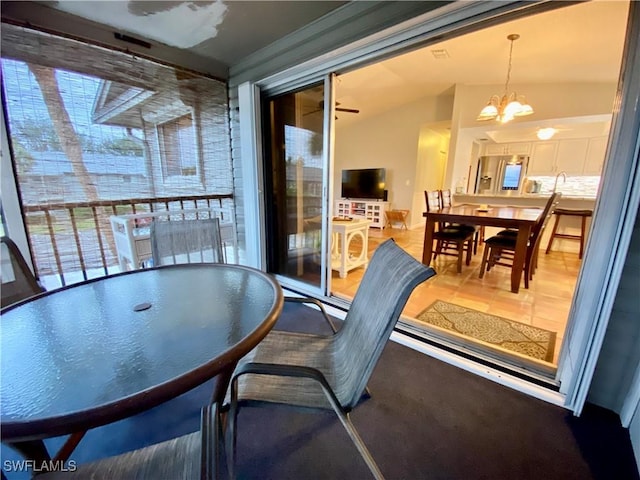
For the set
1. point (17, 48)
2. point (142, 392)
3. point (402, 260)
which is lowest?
point (142, 392)

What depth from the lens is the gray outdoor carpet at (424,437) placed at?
1.11m

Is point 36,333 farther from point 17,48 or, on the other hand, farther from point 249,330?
point 17,48

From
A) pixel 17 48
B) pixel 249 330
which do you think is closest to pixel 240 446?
pixel 249 330

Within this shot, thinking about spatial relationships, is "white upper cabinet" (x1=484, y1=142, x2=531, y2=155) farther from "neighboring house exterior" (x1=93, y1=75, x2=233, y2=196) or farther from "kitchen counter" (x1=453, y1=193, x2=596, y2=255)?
"neighboring house exterior" (x1=93, y1=75, x2=233, y2=196)

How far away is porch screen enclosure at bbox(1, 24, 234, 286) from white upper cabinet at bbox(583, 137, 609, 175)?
6.45 m

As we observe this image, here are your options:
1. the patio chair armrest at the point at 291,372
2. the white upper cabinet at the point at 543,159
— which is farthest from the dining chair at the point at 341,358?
the white upper cabinet at the point at 543,159

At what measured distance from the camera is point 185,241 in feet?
5.90

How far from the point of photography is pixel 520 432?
128 cm

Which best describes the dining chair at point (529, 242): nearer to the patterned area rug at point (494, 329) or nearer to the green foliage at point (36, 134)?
the patterned area rug at point (494, 329)

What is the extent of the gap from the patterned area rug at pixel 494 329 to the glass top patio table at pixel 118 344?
168 cm

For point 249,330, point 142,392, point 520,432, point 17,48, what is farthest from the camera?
point 17,48

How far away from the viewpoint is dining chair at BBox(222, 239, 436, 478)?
88 centimetres

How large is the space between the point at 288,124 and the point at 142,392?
2578 millimetres
